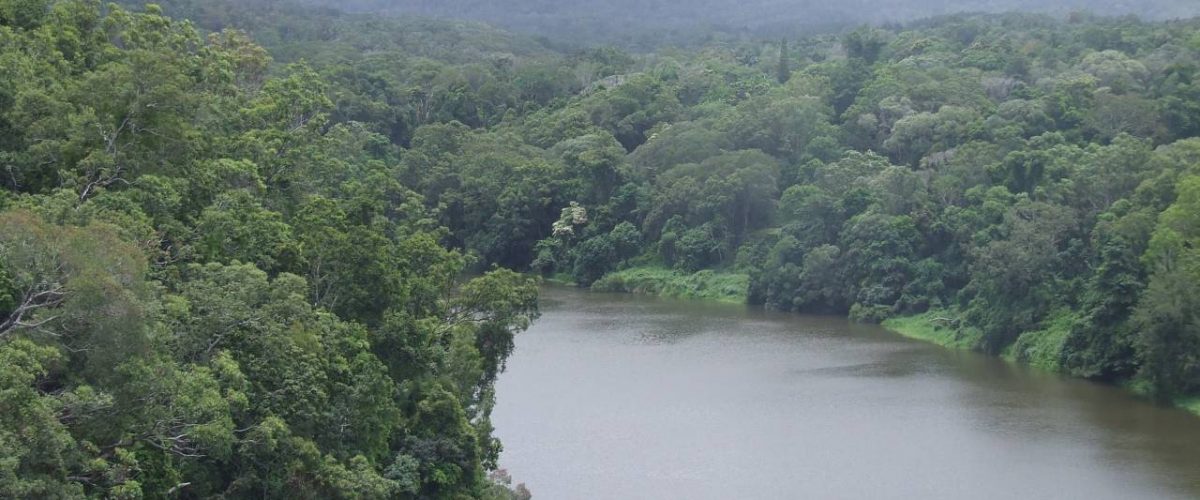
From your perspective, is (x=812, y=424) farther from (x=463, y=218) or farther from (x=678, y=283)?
(x=463, y=218)

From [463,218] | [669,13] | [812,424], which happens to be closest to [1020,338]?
[812,424]

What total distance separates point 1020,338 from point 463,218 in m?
30.0

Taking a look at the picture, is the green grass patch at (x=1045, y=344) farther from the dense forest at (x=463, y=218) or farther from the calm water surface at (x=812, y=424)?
the calm water surface at (x=812, y=424)

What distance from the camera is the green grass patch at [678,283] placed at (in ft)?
202

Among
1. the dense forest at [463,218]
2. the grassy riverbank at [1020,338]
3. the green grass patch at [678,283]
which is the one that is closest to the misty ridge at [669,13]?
the dense forest at [463,218]

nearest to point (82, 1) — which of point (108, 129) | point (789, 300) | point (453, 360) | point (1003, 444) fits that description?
point (108, 129)

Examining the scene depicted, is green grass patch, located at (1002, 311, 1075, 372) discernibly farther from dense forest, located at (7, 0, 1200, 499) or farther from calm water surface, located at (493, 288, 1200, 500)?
calm water surface, located at (493, 288, 1200, 500)

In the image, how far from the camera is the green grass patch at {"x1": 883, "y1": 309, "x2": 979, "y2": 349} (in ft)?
165

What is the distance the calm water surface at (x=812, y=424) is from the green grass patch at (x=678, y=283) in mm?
9928

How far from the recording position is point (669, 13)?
17700 centimetres

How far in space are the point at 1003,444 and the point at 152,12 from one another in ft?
75.0

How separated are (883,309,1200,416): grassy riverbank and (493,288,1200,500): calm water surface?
0.67 metres

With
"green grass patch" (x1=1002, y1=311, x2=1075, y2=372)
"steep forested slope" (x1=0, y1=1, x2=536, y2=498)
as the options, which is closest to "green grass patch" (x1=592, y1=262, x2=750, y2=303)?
"green grass patch" (x1=1002, y1=311, x2=1075, y2=372)

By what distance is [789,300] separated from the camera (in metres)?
58.3
